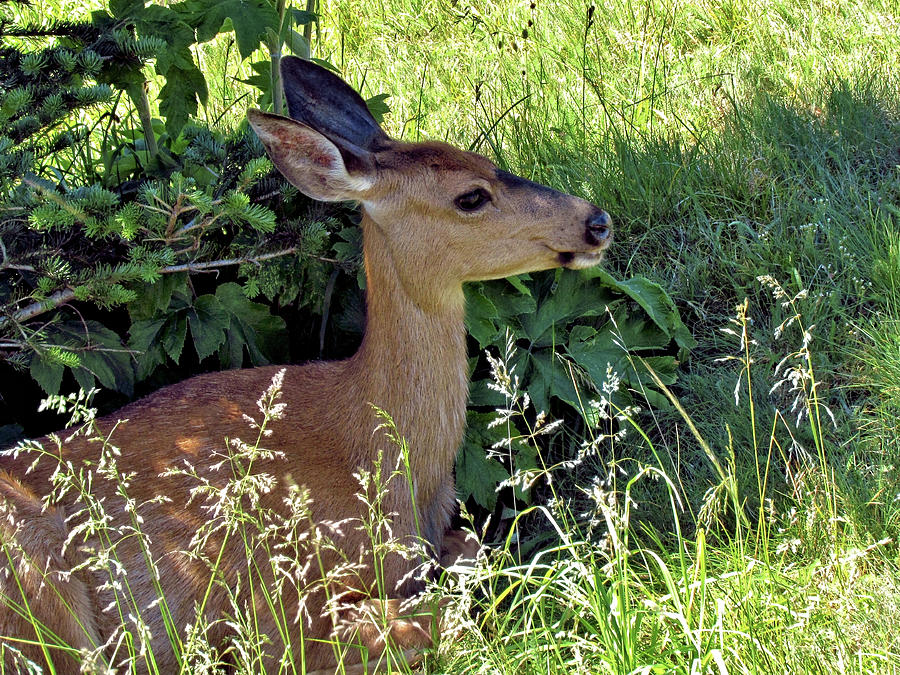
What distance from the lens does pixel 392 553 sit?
3541mm

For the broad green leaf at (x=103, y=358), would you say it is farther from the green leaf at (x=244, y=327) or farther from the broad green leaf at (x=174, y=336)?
the green leaf at (x=244, y=327)

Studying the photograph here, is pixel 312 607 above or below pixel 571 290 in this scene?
below

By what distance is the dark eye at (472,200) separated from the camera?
3.68 m

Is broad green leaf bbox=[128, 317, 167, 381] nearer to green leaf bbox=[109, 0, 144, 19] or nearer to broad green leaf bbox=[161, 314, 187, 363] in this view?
broad green leaf bbox=[161, 314, 187, 363]

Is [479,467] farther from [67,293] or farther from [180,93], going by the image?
[180,93]

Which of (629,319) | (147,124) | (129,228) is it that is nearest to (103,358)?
(129,228)

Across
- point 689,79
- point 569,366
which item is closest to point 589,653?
point 569,366

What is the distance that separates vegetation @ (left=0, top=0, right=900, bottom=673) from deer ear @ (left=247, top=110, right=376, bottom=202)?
22cm

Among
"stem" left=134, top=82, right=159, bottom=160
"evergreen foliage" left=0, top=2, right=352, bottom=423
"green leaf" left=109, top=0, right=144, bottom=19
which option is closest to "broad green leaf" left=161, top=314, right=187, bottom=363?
"evergreen foliage" left=0, top=2, right=352, bottom=423

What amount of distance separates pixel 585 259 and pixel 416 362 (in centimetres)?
67

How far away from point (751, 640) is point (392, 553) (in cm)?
139

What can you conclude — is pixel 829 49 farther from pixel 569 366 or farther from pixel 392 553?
pixel 392 553

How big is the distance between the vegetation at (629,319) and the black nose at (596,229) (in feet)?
1.29

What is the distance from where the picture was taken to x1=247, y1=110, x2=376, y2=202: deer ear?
135 inches
